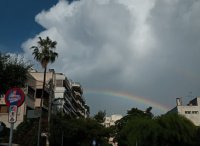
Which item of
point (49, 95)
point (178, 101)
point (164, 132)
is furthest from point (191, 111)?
point (49, 95)

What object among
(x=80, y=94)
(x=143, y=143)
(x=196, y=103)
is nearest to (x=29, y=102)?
(x=143, y=143)

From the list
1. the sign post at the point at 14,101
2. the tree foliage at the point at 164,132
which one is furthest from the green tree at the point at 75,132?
the sign post at the point at 14,101

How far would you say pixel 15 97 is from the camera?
35.8 feet

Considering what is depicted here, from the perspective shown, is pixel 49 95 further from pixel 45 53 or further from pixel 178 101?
pixel 178 101

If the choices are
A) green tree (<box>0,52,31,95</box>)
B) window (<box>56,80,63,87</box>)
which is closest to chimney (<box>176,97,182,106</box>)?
window (<box>56,80,63,87</box>)

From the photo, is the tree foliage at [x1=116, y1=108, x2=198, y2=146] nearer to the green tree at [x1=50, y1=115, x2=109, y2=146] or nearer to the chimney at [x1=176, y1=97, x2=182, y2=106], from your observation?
the green tree at [x1=50, y1=115, x2=109, y2=146]

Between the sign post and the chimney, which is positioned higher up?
the chimney

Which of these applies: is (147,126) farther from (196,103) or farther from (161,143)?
(196,103)

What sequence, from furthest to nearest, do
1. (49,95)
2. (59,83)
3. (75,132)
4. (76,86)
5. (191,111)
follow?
(191,111) → (76,86) → (59,83) → (75,132) → (49,95)

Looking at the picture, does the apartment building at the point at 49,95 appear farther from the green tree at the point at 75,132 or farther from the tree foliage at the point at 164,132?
the tree foliage at the point at 164,132

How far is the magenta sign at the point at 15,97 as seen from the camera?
35.5 ft

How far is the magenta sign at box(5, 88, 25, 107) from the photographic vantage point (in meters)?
10.8

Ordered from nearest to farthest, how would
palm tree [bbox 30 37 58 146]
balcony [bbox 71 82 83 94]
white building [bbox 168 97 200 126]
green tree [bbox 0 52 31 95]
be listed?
green tree [bbox 0 52 31 95] < palm tree [bbox 30 37 58 146] < balcony [bbox 71 82 83 94] < white building [bbox 168 97 200 126]

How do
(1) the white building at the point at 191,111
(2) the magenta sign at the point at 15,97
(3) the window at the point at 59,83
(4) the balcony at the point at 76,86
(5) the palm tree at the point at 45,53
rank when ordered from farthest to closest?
1. (1) the white building at the point at 191,111
2. (4) the balcony at the point at 76,86
3. (3) the window at the point at 59,83
4. (5) the palm tree at the point at 45,53
5. (2) the magenta sign at the point at 15,97
